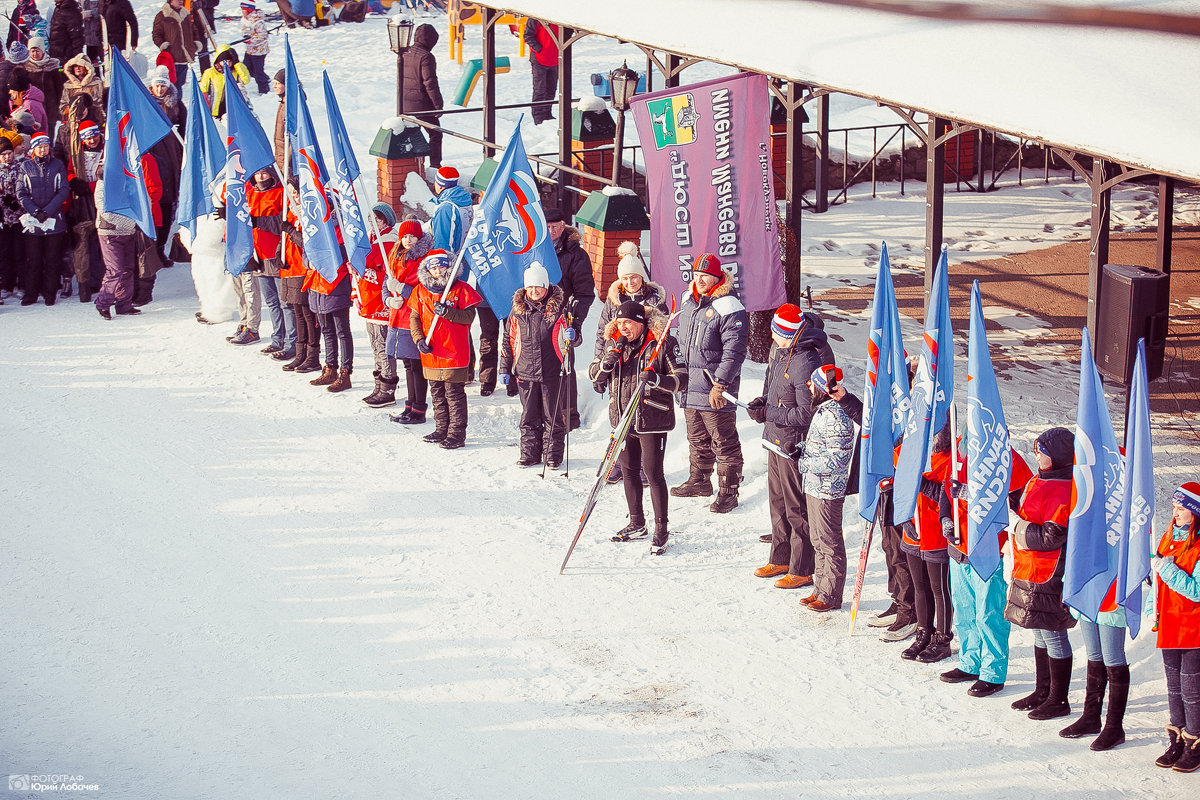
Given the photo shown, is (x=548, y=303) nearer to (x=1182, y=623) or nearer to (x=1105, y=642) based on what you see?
(x=1105, y=642)

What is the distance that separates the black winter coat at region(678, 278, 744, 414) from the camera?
29.3 ft

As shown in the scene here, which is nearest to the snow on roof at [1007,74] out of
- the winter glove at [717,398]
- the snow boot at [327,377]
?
the winter glove at [717,398]

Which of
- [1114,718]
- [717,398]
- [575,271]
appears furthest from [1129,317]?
[575,271]

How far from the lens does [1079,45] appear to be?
5.49 metres

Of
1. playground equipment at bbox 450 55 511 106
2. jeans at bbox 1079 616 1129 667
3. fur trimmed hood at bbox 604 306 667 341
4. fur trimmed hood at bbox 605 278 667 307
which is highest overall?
playground equipment at bbox 450 55 511 106

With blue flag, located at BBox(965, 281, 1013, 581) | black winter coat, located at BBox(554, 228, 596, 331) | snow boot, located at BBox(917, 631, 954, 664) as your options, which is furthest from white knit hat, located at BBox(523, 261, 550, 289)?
snow boot, located at BBox(917, 631, 954, 664)

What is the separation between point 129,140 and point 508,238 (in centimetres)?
485

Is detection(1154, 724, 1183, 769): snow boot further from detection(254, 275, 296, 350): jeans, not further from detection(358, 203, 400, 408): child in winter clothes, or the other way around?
detection(254, 275, 296, 350): jeans

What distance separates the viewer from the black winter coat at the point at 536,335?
9.59m

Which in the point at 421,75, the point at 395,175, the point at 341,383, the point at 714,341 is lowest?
the point at 341,383

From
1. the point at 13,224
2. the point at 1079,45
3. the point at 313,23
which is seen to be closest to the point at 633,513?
the point at 1079,45

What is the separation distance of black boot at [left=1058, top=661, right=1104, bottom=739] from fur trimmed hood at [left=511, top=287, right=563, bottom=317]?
4.60 meters

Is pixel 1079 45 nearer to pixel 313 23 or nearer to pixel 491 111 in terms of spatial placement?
pixel 491 111

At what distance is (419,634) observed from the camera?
7.52m
